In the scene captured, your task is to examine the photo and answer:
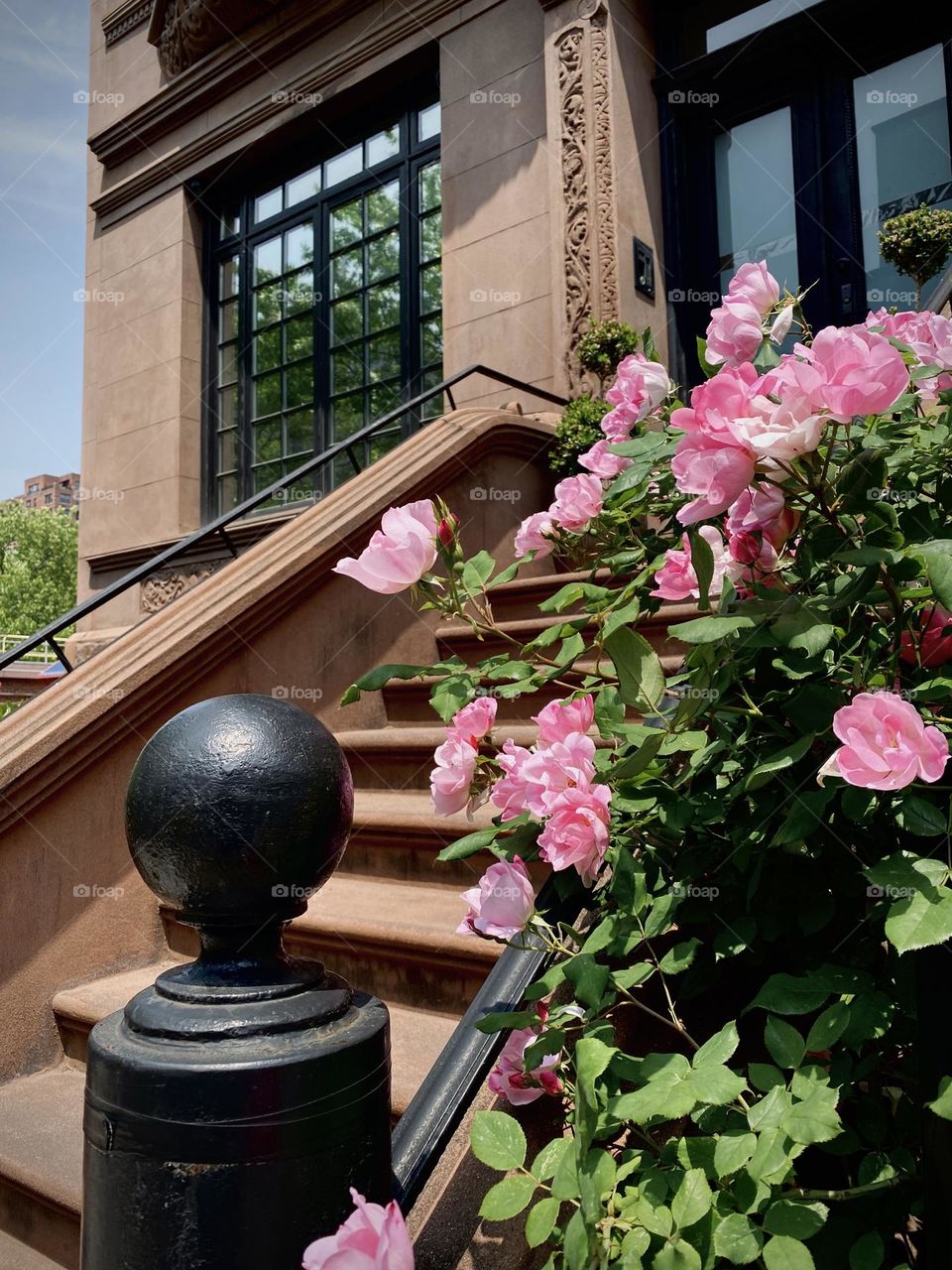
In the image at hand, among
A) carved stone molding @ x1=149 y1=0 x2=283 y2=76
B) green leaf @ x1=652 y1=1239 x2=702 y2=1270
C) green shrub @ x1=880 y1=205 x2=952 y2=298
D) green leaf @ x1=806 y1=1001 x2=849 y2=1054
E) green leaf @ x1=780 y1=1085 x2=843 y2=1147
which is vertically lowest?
green leaf @ x1=652 y1=1239 x2=702 y2=1270

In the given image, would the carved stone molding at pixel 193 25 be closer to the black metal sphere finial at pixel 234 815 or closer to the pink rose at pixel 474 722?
the pink rose at pixel 474 722

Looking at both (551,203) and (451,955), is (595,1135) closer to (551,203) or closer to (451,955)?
(451,955)

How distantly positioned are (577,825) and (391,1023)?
44.3 inches

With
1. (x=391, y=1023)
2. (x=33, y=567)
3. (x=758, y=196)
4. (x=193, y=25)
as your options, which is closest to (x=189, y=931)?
(x=391, y=1023)

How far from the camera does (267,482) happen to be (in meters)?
9.14

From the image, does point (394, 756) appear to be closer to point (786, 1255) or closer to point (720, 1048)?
point (720, 1048)

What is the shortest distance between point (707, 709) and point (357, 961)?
1.66 m

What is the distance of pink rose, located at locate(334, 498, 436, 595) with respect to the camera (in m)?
1.39

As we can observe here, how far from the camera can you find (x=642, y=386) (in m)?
1.69

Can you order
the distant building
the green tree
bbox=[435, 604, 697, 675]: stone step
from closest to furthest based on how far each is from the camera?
bbox=[435, 604, 697, 675]: stone step
the green tree
the distant building

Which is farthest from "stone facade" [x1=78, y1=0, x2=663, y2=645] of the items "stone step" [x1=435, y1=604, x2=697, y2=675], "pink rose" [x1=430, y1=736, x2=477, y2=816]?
"pink rose" [x1=430, y1=736, x2=477, y2=816]

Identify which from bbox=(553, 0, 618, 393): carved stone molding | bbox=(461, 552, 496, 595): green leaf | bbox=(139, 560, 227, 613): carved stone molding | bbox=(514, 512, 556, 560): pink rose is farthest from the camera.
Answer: bbox=(139, 560, 227, 613): carved stone molding

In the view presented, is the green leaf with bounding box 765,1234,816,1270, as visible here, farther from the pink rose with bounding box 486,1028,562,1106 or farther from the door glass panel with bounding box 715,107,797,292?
the door glass panel with bounding box 715,107,797,292

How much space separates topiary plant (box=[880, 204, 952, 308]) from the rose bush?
4.12 meters
